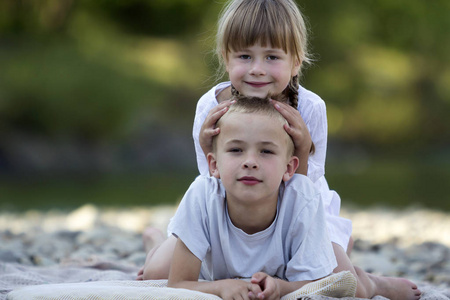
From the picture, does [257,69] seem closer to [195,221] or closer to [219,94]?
[219,94]

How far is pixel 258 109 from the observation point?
2.33m

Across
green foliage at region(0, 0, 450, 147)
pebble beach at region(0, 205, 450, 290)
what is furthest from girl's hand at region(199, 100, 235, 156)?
green foliage at region(0, 0, 450, 147)

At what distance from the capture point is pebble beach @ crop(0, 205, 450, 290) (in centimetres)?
371

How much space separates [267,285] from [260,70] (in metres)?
0.84

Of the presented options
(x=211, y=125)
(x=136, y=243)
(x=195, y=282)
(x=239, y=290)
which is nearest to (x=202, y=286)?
(x=195, y=282)

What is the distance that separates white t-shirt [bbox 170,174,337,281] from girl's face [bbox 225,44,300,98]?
1.36 feet

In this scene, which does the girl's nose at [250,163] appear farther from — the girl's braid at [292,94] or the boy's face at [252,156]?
the girl's braid at [292,94]

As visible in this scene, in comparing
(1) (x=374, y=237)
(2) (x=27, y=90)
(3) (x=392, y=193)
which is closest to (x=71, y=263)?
(1) (x=374, y=237)

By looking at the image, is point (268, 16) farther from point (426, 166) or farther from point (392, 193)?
point (426, 166)

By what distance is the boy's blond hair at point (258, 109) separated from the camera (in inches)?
91.7

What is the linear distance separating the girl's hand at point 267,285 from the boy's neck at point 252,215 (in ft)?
0.70

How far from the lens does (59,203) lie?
9305mm

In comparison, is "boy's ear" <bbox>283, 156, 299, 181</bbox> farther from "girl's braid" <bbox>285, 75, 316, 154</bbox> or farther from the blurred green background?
the blurred green background

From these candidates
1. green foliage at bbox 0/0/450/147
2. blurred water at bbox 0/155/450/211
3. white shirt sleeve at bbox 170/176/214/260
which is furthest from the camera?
green foliage at bbox 0/0/450/147
